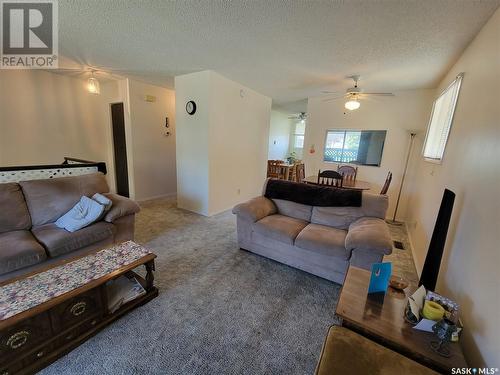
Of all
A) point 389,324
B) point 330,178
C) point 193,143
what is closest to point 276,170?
point 330,178

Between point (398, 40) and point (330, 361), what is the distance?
274 centimetres

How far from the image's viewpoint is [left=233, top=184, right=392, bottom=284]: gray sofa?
1.94 meters

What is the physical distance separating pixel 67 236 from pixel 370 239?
108 inches

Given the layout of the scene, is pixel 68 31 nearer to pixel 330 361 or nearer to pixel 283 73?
pixel 283 73

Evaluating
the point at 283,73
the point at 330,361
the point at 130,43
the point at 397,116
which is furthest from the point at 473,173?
the point at 130,43

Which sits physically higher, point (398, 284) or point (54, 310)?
point (398, 284)

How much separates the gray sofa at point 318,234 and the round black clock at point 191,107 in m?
2.00

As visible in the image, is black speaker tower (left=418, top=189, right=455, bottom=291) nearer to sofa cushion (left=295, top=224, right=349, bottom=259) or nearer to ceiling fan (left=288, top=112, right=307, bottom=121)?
sofa cushion (left=295, top=224, right=349, bottom=259)

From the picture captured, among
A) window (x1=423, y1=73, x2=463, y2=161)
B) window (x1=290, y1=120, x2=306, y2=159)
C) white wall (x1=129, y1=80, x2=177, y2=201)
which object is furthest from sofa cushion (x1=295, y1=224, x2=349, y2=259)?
window (x1=290, y1=120, x2=306, y2=159)

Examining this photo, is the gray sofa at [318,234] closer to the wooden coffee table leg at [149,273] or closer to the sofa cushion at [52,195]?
the wooden coffee table leg at [149,273]

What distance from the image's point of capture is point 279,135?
26.2ft

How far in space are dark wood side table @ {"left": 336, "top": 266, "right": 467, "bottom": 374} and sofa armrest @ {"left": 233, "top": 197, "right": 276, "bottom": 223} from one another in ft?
4.23

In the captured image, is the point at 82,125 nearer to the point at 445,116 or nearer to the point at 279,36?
the point at 279,36

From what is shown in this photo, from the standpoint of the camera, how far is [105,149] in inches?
190
